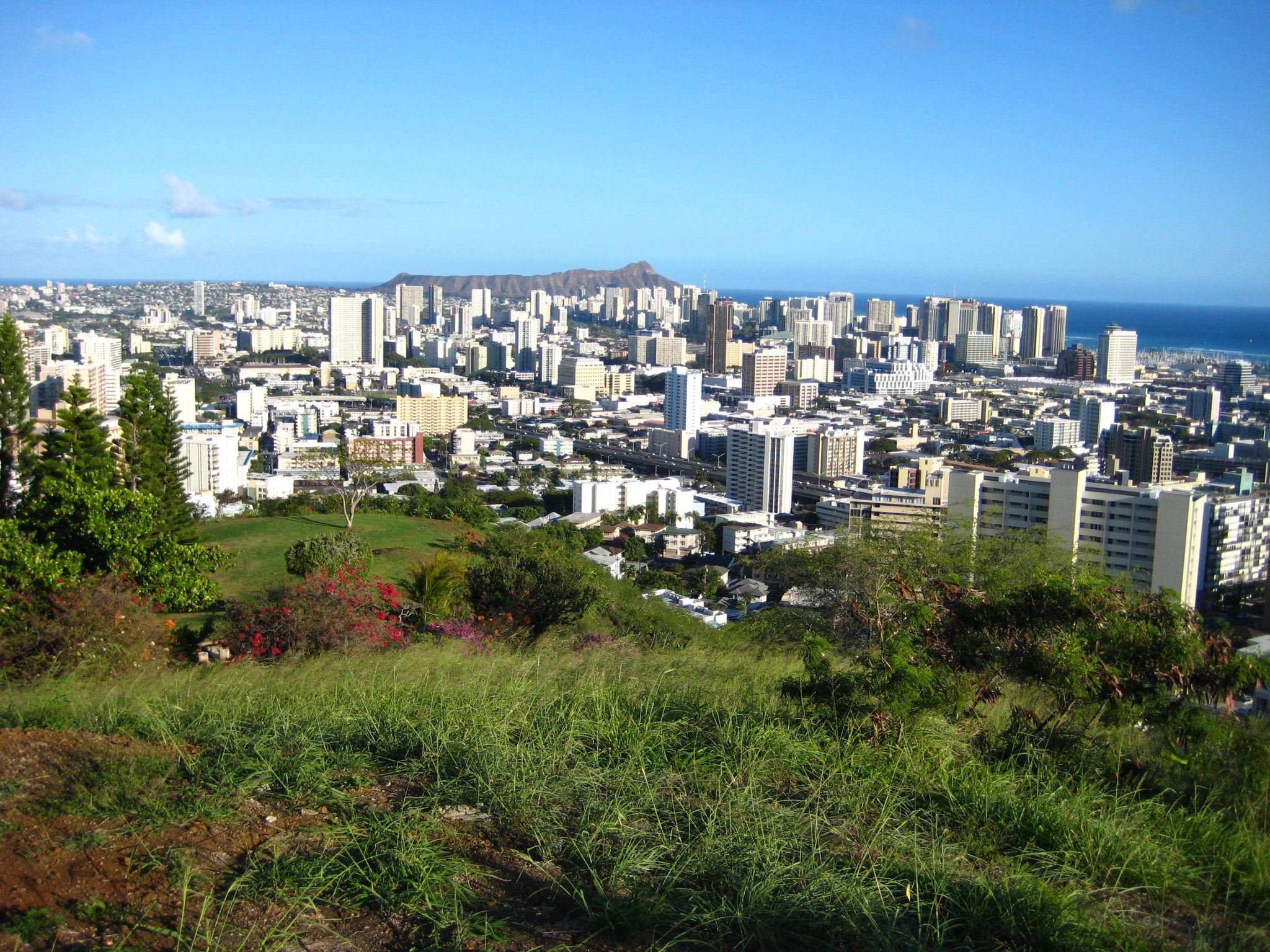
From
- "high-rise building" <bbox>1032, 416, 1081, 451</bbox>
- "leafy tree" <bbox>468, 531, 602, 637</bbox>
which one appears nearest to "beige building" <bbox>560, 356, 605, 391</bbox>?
"high-rise building" <bbox>1032, 416, 1081, 451</bbox>

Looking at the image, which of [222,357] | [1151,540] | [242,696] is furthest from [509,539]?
[222,357]

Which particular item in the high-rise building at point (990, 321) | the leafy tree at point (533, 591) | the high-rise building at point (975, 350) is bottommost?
the leafy tree at point (533, 591)

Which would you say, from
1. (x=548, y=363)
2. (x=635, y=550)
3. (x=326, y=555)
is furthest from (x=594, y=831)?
(x=548, y=363)

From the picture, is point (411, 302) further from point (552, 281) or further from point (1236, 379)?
point (1236, 379)

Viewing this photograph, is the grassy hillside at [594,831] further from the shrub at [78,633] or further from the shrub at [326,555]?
the shrub at [326,555]

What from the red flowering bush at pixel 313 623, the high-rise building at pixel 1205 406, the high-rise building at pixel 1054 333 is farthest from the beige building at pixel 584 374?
the red flowering bush at pixel 313 623

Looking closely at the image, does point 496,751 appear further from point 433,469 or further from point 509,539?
point 433,469
